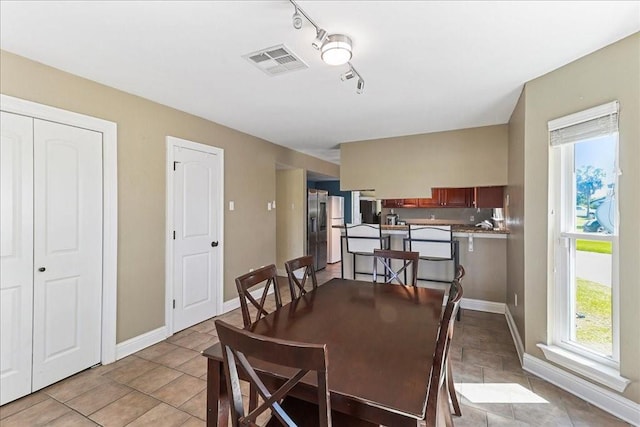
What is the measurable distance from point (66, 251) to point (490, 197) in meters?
5.61

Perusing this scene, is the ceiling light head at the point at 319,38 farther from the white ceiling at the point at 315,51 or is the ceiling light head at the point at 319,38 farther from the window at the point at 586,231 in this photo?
the window at the point at 586,231

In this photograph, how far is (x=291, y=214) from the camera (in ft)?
19.3

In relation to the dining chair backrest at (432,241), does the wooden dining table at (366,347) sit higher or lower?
lower

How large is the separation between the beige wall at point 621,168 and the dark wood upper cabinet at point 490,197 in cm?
265

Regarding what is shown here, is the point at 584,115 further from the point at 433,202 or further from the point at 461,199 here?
→ the point at 433,202

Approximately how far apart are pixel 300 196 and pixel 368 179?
5.14 ft

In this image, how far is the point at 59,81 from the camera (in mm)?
2307

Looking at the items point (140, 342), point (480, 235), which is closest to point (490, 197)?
point (480, 235)

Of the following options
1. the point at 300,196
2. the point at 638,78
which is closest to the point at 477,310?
the point at 638,78

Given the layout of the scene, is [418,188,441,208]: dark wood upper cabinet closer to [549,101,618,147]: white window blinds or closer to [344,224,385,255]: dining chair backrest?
[344,224,385,255]: dining chair backrest

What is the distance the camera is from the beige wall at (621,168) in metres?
1.80

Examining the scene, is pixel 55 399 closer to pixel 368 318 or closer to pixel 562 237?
pixel 368 318

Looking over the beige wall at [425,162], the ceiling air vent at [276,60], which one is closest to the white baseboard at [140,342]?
the ceiling air vent at [276,60]

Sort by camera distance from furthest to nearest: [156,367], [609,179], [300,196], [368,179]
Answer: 1. [300,196]
2. [368,179]
3. [156,367]
4. [609,179]
